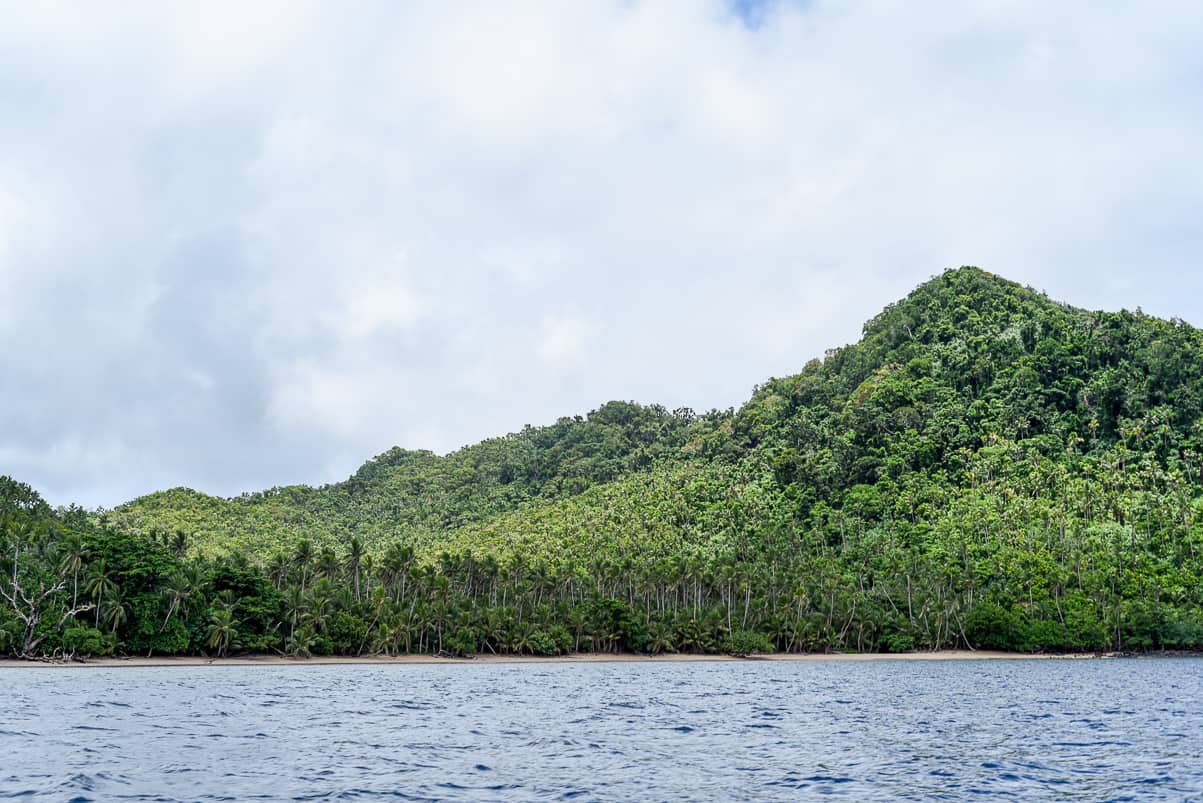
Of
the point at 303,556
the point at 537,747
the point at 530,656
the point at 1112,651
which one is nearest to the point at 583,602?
the point at 530,656

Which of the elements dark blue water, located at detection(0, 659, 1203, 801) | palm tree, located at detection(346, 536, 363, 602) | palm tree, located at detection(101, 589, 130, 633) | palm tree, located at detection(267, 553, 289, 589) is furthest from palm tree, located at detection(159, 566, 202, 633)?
palm tree, located at detection(346, 536, 363, 602)

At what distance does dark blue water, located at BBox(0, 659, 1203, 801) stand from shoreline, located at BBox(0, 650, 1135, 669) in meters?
22.0

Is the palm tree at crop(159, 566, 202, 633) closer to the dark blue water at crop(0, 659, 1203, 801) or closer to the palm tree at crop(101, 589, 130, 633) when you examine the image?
the palm tree at crop(101, 589, 130, 633)

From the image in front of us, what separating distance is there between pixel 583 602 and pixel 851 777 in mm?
113687

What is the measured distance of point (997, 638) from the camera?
146750 mm

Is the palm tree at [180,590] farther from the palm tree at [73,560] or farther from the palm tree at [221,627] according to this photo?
the palm tree at [73,560]

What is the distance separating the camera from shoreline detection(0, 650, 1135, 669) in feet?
353

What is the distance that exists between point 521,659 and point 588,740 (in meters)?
95.0

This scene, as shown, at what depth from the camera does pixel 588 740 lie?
45625 millimetres

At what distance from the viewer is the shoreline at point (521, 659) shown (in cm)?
10762

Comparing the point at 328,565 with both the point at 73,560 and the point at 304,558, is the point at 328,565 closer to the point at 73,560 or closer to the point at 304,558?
the point at 304,558

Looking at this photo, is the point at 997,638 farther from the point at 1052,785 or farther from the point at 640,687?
the point at 1052,785

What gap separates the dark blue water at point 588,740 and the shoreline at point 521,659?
22037 millimetres

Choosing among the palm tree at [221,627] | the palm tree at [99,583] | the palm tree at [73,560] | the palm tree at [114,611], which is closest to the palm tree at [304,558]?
the palm tree at [221,627]
